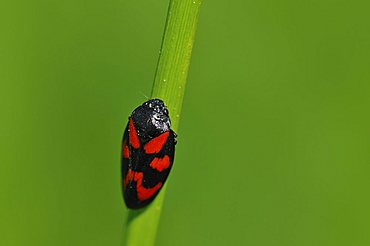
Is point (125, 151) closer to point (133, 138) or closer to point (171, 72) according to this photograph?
point (133, 138)

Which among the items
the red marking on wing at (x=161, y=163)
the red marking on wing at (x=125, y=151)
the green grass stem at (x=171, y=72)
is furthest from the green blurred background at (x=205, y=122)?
the green grass stem at (x=171, y=72)

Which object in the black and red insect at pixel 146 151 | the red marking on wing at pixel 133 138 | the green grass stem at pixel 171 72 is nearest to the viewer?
the green grass stem at pixel 171 72

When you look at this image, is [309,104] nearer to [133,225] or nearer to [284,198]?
[284,198]

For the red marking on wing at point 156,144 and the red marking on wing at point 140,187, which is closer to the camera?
the red marking on wing at point 140,187

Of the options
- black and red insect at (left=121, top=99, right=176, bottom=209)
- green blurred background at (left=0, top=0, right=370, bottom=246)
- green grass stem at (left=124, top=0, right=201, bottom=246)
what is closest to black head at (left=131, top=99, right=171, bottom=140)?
black and red insect at (left=121, top=99, right=176, bottom=209)

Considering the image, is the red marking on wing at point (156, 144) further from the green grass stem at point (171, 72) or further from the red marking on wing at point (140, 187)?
the green grass stem at point (171, 72)

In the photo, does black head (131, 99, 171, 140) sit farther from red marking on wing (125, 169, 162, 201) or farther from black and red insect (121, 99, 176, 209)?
red marking on wing (125, 169, 162, 201)

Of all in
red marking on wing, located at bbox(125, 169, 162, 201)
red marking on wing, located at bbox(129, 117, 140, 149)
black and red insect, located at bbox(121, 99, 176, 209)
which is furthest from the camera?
red marking on wing, located at bbox(129, 117, 140, 149)
